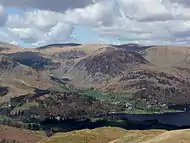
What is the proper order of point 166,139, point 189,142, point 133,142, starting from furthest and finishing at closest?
point 133,142
point 166,139
point 189,142

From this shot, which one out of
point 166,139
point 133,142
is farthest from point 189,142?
point 133,142

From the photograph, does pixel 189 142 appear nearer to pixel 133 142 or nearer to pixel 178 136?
pixel 178 136

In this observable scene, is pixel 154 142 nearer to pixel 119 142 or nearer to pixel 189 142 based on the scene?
pixel 189 142

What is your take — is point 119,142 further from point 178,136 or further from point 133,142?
point 178,136

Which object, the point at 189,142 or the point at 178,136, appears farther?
the point at 178,136

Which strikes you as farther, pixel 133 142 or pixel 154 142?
pixel 133 142

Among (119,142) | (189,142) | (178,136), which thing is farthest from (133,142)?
(189,142)

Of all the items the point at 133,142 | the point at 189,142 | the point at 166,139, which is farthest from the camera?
the point at 133,142

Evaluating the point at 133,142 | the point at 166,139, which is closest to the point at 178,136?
the point at 166,139
